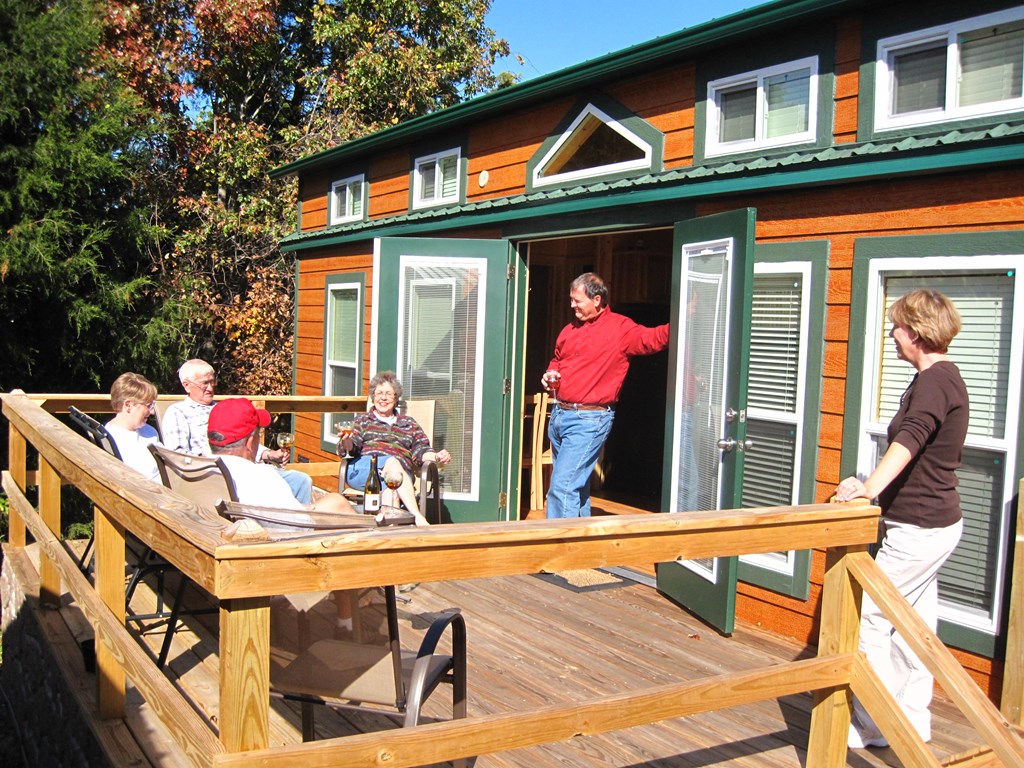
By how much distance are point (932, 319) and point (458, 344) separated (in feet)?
12.6

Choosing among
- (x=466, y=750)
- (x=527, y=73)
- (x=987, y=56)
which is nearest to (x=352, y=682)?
(x=466, y=750)

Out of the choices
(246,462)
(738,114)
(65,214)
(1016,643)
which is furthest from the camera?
(65,214)

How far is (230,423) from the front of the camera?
3684mm

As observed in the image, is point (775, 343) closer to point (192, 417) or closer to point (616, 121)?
point (616, 121)

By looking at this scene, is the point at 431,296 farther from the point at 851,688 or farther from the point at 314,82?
the point at 314,82

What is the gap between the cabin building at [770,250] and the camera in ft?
11.9

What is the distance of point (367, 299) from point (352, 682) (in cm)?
597

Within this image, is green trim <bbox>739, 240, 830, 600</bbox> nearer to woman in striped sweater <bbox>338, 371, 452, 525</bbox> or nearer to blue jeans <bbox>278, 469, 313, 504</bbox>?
woman in striped sweater <bbox>338, 371, 452, 525</bbox>

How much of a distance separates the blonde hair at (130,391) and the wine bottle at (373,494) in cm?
117

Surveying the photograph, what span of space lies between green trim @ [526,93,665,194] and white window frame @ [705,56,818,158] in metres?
0.40

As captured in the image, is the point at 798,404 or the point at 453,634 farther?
the point at 798,404

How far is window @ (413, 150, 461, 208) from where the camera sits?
7.29 meters

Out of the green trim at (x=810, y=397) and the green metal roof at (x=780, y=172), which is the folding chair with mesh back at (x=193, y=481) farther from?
the green metal roof at (x=780, y=172)

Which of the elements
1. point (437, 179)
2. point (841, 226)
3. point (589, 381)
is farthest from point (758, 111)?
point (437, 179)
